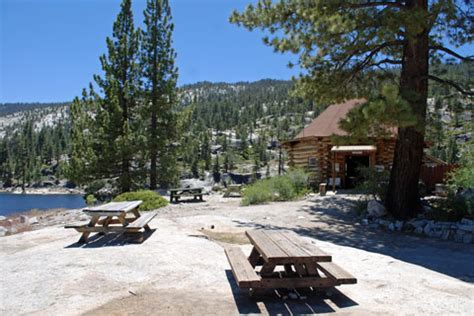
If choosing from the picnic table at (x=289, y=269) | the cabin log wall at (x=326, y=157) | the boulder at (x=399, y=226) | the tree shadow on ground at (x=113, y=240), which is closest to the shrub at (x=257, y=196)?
the cabin log wall at (x=326, y=157)

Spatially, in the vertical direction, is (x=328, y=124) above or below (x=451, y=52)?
below

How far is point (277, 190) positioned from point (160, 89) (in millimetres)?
9150

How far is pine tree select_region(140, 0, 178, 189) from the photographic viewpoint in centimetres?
2095

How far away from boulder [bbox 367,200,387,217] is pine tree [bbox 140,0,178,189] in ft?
40.8

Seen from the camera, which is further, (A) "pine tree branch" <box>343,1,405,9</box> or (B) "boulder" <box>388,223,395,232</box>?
(A) "pine tree branch" <box>343,1,405,9</box>

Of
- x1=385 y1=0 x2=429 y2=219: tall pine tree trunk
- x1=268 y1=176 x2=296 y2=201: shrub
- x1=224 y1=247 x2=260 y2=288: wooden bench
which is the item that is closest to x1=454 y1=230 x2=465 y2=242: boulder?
x1=385 y1=0 x2=429 y2=219: tall pine tree trunk

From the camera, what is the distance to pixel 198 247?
6.99 meters

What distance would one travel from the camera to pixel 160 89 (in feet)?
69.1

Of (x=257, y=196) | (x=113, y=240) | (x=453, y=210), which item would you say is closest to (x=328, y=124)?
(x=257, y=196)

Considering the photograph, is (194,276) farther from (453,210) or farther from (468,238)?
(453,210)

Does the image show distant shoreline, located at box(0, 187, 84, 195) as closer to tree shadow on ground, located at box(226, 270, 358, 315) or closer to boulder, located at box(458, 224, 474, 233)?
boulder, located at box(458, 224, 474, 233)

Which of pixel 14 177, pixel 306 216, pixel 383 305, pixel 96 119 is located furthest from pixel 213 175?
pixel 383 305

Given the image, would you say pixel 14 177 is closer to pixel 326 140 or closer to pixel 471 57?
pixel 326 140

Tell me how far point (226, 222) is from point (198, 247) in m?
3.36
